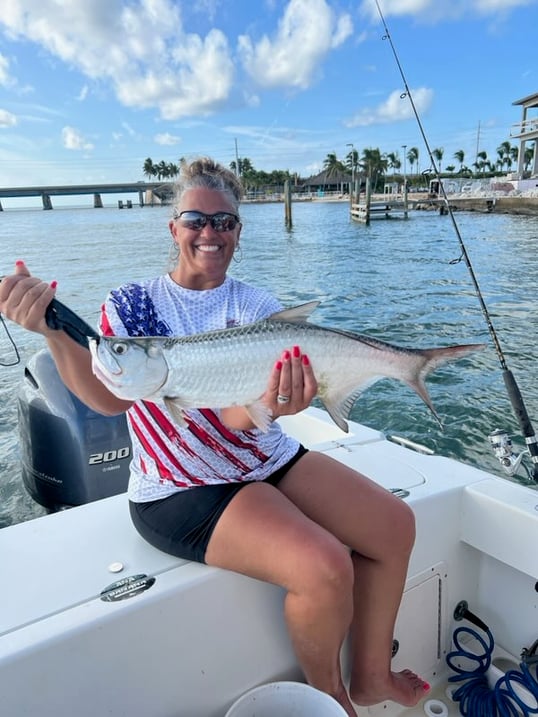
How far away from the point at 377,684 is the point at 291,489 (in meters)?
0.83

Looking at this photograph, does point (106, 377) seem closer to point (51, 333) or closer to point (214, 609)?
point (51, 333)

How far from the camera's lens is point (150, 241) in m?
30.8

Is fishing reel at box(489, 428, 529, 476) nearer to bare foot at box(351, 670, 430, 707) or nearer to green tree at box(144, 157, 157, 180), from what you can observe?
bare foot at box(351, 670, 430, 707)

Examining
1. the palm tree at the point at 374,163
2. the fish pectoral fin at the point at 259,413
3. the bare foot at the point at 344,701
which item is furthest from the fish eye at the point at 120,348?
the palm tree at the point at 374,163

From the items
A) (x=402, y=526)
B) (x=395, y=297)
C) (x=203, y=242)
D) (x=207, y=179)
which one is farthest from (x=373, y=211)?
(x=402, y=526)

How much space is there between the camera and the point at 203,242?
7.30 feet

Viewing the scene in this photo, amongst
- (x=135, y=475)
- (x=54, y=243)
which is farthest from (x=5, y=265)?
(x=135, y=475)

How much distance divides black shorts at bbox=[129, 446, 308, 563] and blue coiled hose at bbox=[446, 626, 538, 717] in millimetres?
1496

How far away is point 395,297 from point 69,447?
1131 centimetres

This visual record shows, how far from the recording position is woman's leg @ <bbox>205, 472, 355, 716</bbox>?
1.76 meters

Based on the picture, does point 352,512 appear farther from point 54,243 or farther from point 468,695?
point 54,243

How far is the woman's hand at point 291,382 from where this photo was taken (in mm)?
1862

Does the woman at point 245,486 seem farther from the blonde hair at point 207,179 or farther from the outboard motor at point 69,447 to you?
the outboard motor at point 69,447

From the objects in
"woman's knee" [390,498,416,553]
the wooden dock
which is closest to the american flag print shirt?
"woman's knee" [390,498,416,553]
